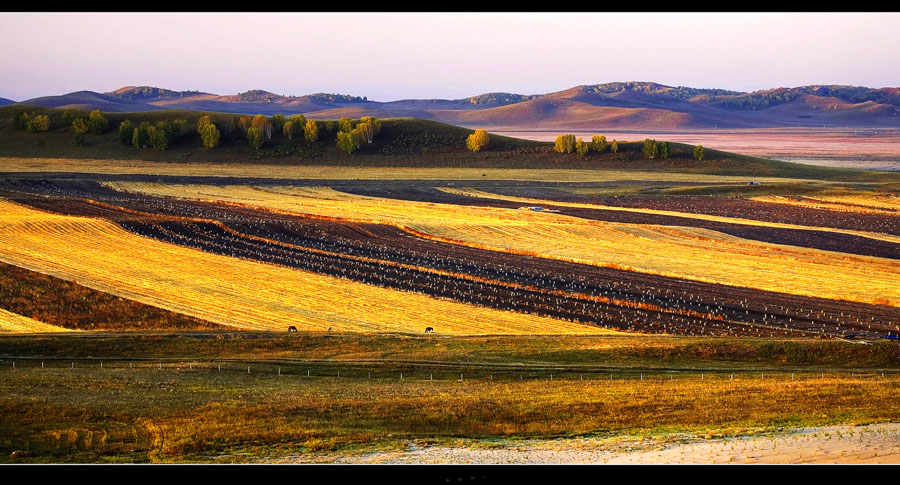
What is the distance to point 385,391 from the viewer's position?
26562 mm

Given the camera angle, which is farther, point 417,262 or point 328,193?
point 328,193

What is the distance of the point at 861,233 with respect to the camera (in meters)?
76.8

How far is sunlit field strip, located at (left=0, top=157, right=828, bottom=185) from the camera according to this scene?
132m

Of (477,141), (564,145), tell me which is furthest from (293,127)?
(564,145)

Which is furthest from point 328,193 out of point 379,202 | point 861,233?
point 861,233

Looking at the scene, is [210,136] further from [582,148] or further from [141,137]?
[582,148]

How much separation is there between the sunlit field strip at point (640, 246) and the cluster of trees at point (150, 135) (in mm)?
58172

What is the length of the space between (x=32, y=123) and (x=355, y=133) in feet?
196

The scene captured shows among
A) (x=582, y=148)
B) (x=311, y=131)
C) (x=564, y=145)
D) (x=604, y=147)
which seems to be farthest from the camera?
(x=311, y=131)
